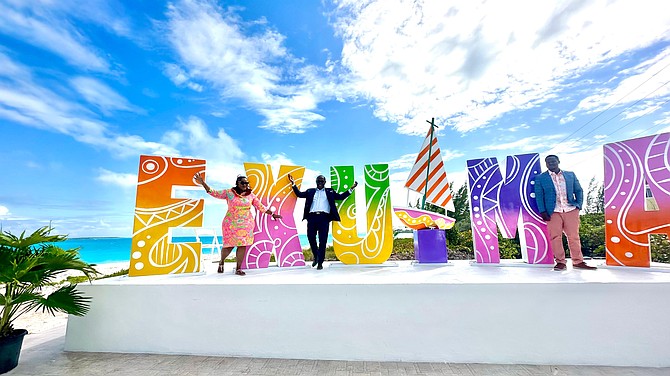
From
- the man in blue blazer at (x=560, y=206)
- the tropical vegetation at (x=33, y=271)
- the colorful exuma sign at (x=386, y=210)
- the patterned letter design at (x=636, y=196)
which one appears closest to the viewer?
the tropical vegetation at (x=33, y=271)

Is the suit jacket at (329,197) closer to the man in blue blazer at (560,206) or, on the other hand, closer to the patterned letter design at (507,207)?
the patterned letter design at (507,207)

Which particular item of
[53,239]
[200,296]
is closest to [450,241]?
[200,296]

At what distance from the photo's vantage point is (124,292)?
172 inches

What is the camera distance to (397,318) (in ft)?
13.1

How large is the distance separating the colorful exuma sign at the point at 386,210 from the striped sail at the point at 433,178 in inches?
24.7

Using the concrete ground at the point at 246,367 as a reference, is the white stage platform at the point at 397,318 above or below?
above

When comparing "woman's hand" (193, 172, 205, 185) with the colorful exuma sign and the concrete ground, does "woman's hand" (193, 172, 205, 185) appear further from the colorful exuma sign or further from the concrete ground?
the concrete ground

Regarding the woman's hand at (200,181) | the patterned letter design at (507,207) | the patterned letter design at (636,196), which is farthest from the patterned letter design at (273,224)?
the patterned letter design at (636,196)

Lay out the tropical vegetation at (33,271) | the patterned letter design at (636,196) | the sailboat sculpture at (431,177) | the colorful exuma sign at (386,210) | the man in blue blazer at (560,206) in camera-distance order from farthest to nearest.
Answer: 1. the sailboat sculpture at (431,177)
2. the man in blue blazer at (560,206)
3. the colorful exuma sign at (386,210)
4. the patterned letter design at (636,196)
5. the tropical vegetation at (33,271)

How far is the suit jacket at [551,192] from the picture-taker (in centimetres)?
512

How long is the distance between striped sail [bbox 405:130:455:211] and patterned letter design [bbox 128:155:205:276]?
4001 mm

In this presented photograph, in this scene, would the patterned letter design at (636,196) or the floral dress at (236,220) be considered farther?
the floral dress at (236,220)

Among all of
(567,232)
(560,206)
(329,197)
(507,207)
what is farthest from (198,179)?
(567,232)

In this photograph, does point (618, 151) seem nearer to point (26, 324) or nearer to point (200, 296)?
point (200, 296)
